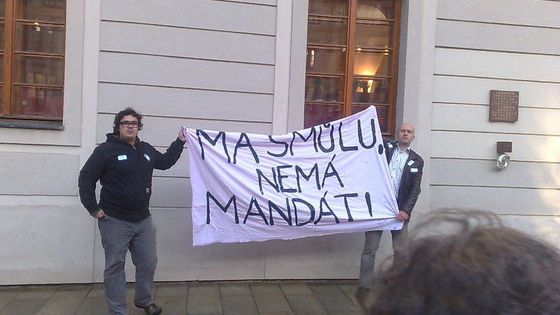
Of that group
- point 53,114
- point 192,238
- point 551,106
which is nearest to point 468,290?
point 192,238

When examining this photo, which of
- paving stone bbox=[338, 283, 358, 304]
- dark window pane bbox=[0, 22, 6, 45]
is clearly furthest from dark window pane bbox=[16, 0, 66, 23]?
paving stone bbox=[338, 283, 358, 304]

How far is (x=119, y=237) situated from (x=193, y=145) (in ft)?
3.98

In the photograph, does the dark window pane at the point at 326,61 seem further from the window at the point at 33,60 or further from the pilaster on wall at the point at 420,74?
the window at the point at 33,60

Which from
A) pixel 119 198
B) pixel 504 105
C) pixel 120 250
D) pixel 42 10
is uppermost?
pixel 42 10

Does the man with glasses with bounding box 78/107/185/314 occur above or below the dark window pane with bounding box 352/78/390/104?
below

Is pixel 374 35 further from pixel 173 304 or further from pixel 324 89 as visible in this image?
pixel 173 304

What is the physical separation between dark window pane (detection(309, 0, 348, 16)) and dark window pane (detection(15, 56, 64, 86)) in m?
3.02

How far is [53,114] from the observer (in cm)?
570

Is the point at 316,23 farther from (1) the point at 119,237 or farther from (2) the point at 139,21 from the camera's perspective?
(1) the point at 119,237

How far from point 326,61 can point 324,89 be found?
0.35 m

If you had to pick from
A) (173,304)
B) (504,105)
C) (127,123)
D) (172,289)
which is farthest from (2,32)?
(504,105)

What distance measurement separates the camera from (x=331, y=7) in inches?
249

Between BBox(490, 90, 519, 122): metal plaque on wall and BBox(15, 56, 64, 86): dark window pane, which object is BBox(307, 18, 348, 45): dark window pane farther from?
BBox(15, 56, 64, 86): dark window pane

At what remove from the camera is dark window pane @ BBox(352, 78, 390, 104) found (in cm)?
643
